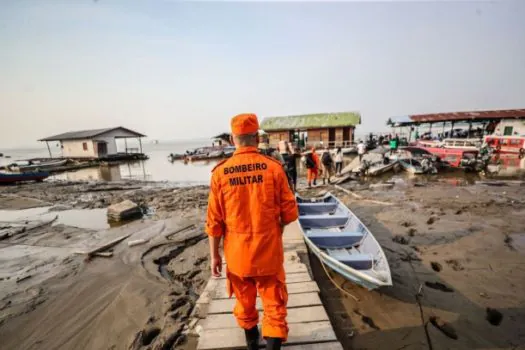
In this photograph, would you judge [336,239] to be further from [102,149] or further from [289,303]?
[102,149]

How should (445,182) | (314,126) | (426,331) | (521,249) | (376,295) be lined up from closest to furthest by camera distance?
(426,331)
(376,295)
(521,249)
(445,182)
(314,126)

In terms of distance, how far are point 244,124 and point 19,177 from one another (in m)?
23.9

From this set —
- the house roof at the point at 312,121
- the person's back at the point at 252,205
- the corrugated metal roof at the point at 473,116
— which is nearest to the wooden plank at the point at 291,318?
the person's back at the point at 252,205

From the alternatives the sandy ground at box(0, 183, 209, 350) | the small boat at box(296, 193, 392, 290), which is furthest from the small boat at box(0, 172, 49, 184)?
the small boat at box(296, 193, 392, 290)

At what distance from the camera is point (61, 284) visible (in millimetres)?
4551

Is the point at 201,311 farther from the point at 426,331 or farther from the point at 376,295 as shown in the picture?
the point at 426,331

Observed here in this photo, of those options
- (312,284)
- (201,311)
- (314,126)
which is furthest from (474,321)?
(314,126)

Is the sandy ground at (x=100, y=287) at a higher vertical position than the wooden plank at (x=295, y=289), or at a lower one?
lower

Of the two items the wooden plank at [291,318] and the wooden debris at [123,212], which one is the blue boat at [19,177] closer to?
the wooden debris at [123,212]

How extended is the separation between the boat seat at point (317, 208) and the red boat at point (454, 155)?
14643 mm

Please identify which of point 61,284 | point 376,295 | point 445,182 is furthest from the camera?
point 445,182

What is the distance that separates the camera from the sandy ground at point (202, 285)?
126 inches

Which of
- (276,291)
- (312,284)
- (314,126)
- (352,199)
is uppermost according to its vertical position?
(314,126)

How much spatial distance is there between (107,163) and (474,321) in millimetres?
34503
